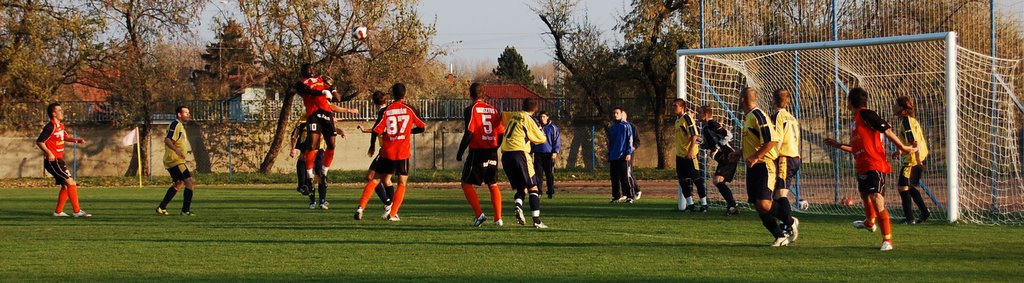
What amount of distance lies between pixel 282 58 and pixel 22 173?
32.2 feet

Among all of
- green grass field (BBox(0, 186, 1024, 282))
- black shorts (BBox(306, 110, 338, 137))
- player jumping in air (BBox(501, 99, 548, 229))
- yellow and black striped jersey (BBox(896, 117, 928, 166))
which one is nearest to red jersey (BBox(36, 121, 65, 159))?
green grass field (BBox(0, 186, 1024, 282))

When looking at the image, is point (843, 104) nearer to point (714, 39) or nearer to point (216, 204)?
point (714, 39)

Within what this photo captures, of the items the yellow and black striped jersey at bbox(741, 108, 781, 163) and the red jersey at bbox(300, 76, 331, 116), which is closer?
the yellow and black striped jersey at bbox(741, 108, 781, 163)

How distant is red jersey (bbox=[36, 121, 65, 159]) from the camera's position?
665 inches

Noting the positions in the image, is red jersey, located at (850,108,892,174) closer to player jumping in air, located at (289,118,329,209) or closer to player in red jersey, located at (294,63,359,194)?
player in red jersey, located at (294,63,359,194)

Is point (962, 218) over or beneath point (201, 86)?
beneath

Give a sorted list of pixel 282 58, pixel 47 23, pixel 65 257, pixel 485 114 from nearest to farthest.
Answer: pixel 65 257 → pixel 485 114 → pixel 47 23 → pixel 282 58

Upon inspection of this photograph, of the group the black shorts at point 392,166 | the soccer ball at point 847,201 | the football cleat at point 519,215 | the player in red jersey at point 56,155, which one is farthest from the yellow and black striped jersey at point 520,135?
the player in red jersey at point 56,155

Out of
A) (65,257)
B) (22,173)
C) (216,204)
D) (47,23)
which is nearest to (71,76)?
(47,23)

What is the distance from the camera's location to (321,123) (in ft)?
58.6

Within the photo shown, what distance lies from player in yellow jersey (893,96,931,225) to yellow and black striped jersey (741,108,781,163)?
3614 mm

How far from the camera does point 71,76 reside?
36219 millimetres

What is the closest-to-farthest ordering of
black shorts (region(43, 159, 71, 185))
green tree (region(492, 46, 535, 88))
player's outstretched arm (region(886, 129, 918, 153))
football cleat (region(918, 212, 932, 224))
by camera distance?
player's outstretched arm (region(886, 129, 918, 153)), football cleat (region(918, 212, 932, 224)), black shorts (region(43, 159, 71, 185)), green tree (region(492, 46, 535, 88))

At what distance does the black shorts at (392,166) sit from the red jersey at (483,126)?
1352mm
